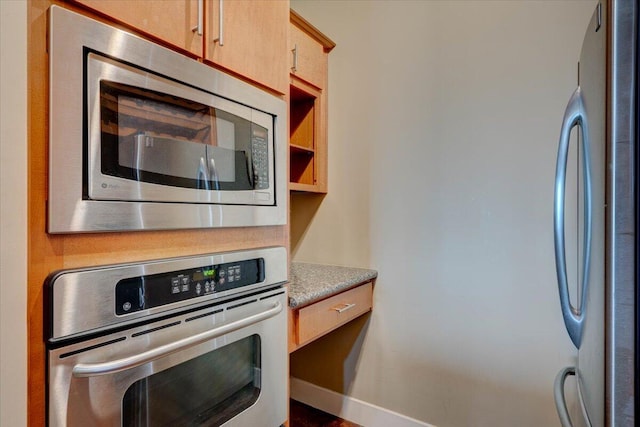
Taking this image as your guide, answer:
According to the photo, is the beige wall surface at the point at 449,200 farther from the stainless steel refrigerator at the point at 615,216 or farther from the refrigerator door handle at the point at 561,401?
→ the stainless steel refrigerator at the point at 615,216

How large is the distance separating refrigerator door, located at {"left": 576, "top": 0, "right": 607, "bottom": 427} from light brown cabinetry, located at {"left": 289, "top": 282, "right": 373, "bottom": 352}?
33.2 inches

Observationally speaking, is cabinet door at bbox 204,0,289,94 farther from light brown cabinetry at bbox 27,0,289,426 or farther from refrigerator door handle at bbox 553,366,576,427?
refrigerator door handle at bbox 553,366,576,427

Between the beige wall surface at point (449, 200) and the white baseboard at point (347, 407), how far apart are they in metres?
0.04

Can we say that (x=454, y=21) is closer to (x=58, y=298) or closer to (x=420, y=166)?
(x=420, y=166)

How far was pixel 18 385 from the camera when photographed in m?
0.53

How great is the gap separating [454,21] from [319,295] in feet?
4.60

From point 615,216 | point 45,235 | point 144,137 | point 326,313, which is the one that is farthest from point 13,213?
point 326,313

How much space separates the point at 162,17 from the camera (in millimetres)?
775

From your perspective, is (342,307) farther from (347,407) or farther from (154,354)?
(154,354)

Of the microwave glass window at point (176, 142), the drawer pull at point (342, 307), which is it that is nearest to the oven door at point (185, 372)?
the microwave glass window at point (176, 142)

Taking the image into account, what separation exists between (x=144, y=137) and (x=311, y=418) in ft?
5.96

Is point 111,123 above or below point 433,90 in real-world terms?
below

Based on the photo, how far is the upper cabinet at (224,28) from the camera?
0.74 meters

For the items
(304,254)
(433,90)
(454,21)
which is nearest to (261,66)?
(433,90)
